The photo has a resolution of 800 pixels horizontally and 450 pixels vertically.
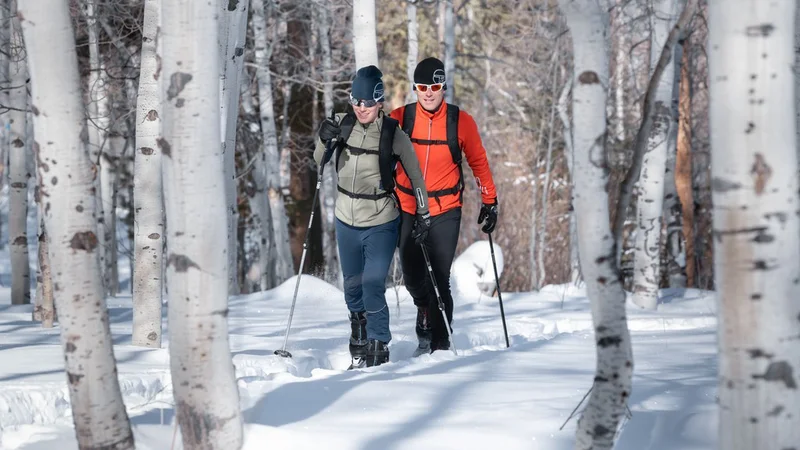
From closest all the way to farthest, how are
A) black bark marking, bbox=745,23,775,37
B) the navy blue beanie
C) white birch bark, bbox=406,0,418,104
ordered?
black bark marking, bbox=745,23,775,37 → the navy blue beanie → white birch bark, bbox=406,0,418,104

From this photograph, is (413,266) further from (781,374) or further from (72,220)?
(781,374)

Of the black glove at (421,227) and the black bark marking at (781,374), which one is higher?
the black glove at (421,227)

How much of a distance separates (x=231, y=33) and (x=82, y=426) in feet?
13.8

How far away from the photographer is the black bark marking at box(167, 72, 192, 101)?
3.54m

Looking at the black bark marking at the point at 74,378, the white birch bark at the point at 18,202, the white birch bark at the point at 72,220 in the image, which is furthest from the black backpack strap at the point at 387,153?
the white birch bark at the point at 18,202

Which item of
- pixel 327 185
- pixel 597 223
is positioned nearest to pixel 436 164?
pixel 597 223

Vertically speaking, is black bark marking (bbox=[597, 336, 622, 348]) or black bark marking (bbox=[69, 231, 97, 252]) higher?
black bark marking (bbox=[69, 231, 97, 252])

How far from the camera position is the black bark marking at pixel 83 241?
366 centimetres

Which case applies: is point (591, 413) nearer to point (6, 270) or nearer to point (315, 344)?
point (315, 344)

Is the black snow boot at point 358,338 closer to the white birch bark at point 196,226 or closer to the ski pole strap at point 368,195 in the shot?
the ski pole strap at point 368,195

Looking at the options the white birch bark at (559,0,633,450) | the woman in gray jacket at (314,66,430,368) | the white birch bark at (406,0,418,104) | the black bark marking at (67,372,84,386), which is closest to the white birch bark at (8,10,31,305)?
the white birch bark at (406,0,418,104)

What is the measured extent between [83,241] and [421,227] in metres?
3.38

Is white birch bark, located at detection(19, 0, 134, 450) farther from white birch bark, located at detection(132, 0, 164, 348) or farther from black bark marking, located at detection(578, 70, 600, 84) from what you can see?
white birch bark, located at detection(132, 0, 164, 348)

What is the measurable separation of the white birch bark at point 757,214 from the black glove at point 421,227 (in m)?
4.07
